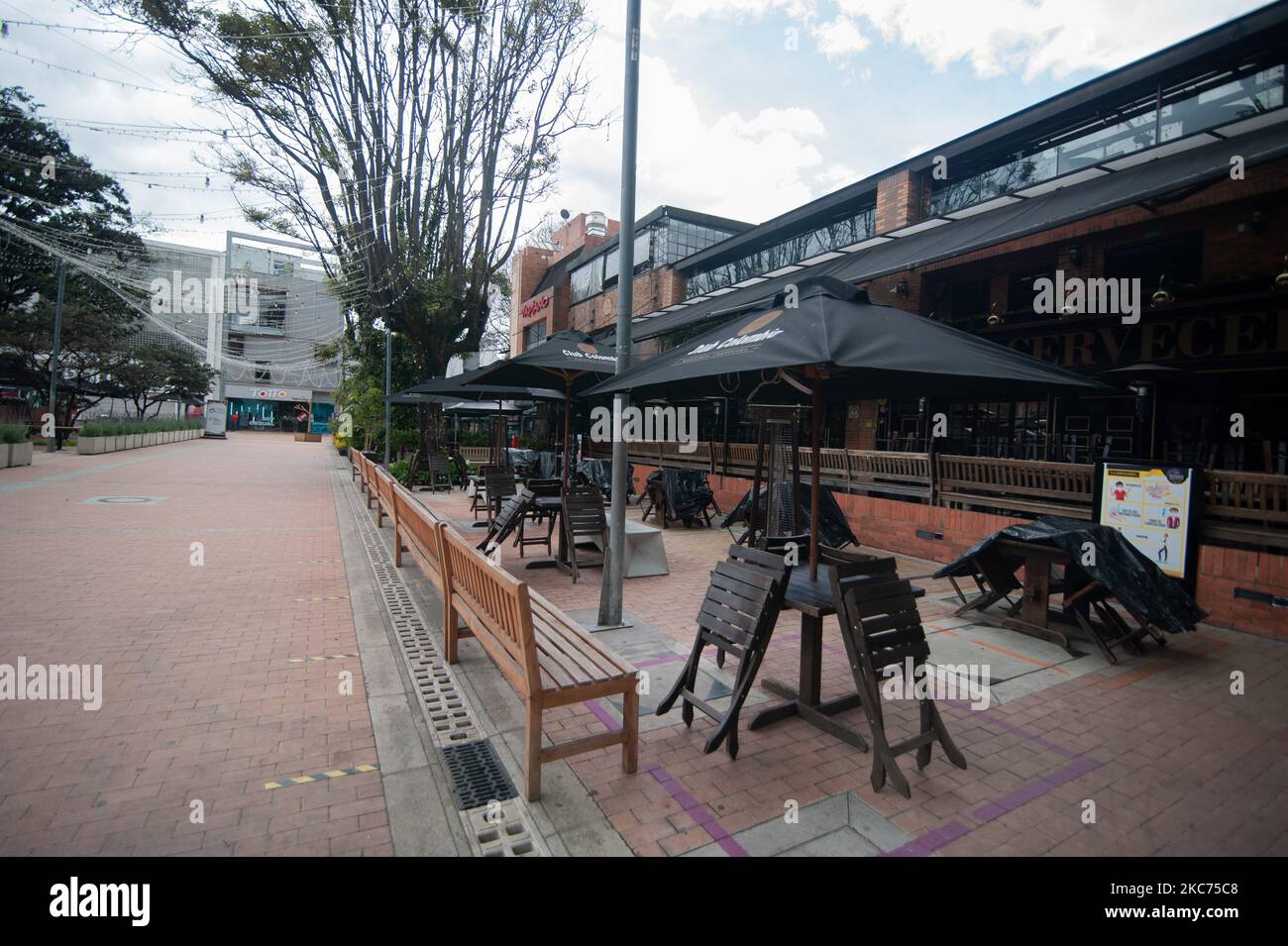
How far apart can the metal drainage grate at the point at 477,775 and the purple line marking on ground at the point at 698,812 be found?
71cm

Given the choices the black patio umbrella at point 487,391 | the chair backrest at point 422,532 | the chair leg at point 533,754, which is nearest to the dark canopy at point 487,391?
the black patio umbrella at point 487,391

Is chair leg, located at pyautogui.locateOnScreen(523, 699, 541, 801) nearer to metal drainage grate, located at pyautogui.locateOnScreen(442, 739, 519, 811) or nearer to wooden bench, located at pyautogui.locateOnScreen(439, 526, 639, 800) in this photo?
wooden bench, located at pyautogui.locateOnScreen(439, 526, 639, 800)

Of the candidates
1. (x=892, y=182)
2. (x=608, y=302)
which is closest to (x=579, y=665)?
(x=892, y=182)

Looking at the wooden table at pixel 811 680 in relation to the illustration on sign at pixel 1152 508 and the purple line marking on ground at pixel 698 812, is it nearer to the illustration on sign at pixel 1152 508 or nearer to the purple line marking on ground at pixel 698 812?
the purple line marking on ground at pixel 698 812

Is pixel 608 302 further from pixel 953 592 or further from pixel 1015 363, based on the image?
pixel 1015 363

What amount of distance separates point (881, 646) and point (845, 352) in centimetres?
149

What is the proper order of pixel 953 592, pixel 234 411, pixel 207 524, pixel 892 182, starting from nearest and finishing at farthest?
pixel 953 592 → pixel 207 524 → pixel 892 182 → pixel 234 411

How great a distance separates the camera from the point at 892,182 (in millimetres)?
13047

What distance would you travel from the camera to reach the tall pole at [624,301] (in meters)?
5.39

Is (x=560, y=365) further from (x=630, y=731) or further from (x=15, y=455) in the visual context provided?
(x=15, y=455)

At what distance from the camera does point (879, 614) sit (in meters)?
3.26

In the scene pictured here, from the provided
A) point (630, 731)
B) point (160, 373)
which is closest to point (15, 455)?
point (160, 373)

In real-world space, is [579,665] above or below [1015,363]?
below

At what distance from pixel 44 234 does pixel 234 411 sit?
48.3 meters
